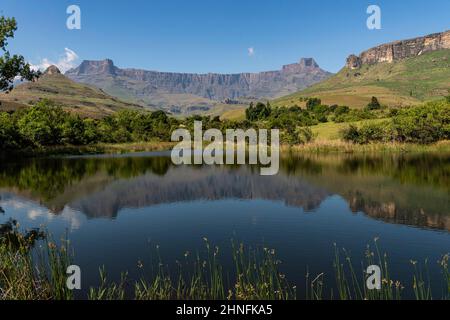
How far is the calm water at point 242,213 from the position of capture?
19078 mm

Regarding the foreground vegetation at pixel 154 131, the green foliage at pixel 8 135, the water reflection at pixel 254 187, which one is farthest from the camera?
the foreground vegetation at pixel 154 131

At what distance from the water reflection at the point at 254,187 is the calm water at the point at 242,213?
101 mm

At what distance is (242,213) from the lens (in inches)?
1159

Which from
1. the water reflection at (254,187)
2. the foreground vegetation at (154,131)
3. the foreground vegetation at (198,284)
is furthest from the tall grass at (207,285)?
the foreground vegetation at (154,131)

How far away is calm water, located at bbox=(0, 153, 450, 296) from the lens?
751 inches

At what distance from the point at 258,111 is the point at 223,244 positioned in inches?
6401

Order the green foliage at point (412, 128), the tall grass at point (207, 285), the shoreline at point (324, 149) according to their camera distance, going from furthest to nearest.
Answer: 1. the green foliage at point (412, 128)
2. the shoreline at point (324, 149)
3. the tall grass at point (207, 285)

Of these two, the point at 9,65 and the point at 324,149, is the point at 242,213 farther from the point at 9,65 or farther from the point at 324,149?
the point at 324,149

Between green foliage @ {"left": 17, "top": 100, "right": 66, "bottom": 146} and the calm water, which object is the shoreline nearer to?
green foliage @ {"left": 17, "top": 100, "right": 66, "bottom": 146}

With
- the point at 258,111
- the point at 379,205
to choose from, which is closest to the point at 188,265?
the point at 379,205

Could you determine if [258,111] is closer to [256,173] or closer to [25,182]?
[256,173]

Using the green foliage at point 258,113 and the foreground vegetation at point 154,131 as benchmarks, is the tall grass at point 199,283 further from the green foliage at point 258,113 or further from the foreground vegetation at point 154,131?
the green foliage at point 258,113

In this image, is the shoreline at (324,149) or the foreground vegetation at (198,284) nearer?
the foreground vegetation at (198,284)
